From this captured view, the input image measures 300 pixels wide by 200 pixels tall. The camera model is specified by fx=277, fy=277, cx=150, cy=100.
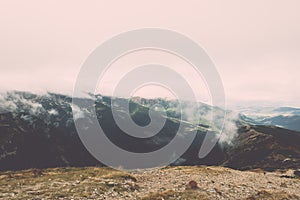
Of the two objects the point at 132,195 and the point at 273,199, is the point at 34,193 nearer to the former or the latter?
the point at 132,195

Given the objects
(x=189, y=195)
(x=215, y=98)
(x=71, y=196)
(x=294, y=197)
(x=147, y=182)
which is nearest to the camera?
(x=71, y=196)

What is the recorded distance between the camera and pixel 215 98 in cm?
5403

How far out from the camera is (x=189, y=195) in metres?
31.6

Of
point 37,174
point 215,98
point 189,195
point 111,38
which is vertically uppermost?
point 111,38

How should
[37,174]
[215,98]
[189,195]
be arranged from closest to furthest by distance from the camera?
[189,195] < [37,174] < [215,98]

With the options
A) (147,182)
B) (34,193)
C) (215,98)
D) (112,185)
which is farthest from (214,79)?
(34,193)

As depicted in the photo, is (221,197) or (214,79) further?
(214,79)

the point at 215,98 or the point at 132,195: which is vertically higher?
the point at 215,98

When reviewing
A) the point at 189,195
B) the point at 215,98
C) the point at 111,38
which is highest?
the point at 111,38

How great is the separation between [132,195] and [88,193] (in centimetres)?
496

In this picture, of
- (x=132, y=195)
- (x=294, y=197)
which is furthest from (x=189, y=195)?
Result: (x=294, y=197)

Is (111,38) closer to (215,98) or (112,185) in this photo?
(215,98)

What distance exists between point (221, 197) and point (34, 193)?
21.2 m

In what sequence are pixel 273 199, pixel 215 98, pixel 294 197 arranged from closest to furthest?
pixel 273 199, pixel 294 197, pixel 215 98
